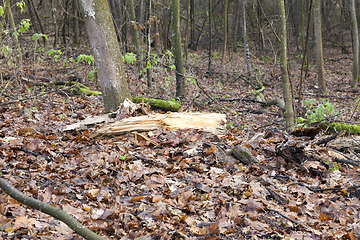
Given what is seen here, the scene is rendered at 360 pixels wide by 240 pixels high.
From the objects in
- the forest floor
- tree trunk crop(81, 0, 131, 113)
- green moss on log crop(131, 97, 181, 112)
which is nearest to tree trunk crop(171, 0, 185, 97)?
green moss on log crop(131, 97, 181, 112)

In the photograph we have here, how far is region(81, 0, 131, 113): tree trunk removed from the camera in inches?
212

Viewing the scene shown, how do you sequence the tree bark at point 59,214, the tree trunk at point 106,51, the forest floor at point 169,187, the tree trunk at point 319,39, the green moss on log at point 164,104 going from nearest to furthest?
the tree bark at point 59,214 < the forest floor at point 169,187 < the tree trunk at point 106,51 < the green moss on log at point 164,104 < the tree trunk at point 319,39

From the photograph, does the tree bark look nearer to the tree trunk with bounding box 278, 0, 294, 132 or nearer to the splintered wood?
the splintered wood

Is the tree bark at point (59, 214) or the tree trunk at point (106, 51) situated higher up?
the tree trunk at point (106, 51)

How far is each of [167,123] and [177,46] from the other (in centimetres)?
414

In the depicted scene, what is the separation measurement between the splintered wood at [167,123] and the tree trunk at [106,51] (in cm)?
107

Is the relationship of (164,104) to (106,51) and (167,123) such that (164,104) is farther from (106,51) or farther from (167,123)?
(106,51)

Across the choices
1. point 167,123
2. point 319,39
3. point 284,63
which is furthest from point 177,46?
point 319,39

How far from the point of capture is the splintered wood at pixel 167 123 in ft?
15.9

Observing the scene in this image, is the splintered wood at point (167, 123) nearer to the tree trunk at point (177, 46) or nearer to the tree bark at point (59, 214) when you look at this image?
the tree bark at point (59, 214)

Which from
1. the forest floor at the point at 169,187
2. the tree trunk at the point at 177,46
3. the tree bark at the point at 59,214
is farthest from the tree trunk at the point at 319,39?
the tree bark at the point at 59,214

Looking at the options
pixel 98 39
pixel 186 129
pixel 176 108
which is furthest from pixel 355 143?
pixel 98 39

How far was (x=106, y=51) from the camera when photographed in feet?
18.3

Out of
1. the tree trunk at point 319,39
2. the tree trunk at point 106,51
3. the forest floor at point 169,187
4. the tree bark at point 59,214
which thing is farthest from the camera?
the tree trunk at point 319,39
